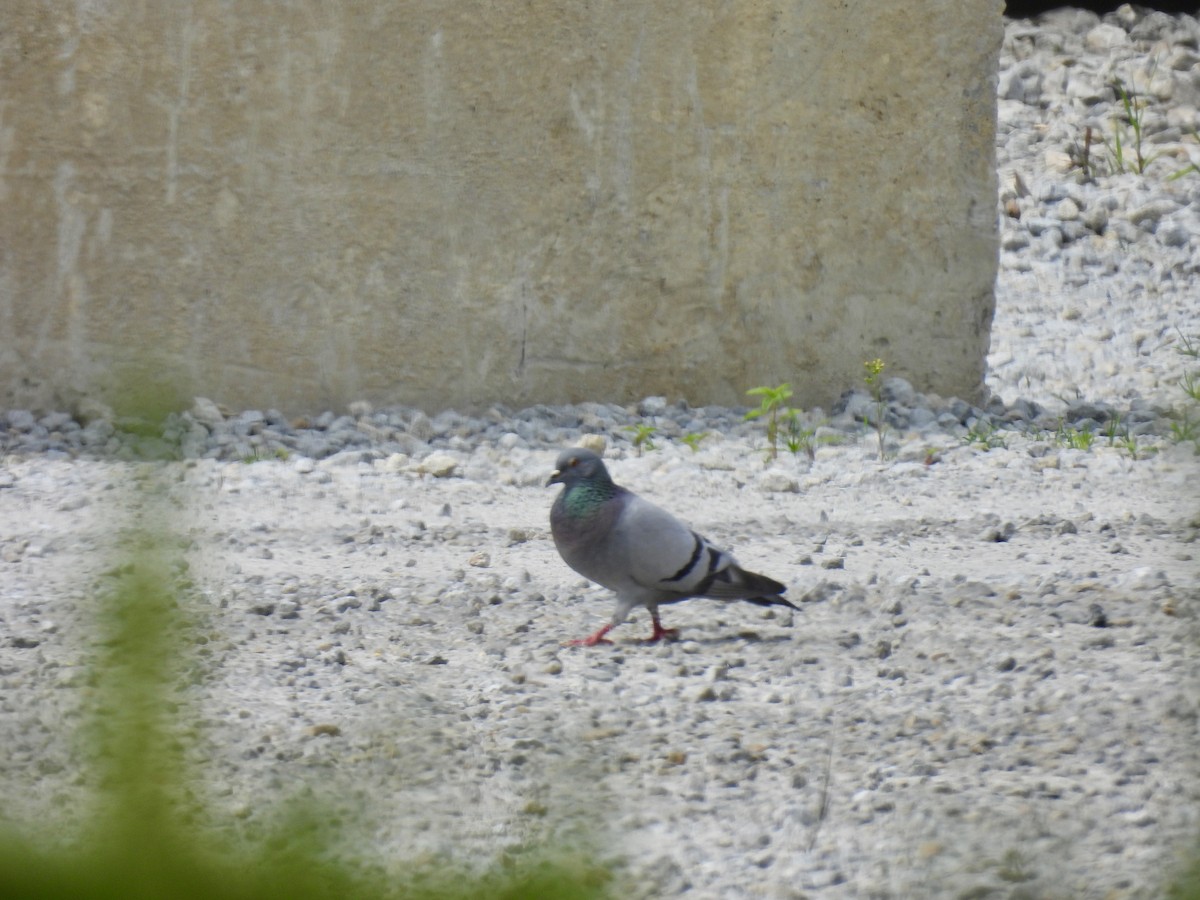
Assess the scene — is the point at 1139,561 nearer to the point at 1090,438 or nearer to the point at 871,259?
the point at 1090,438

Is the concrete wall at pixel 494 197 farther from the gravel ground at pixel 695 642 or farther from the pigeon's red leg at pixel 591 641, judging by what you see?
the pigeon's red leg at pixel 591 641

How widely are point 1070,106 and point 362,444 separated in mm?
5607

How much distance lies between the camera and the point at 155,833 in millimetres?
443

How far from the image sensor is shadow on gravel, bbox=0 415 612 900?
16.1 inches

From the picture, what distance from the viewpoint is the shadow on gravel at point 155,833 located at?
0.41 m

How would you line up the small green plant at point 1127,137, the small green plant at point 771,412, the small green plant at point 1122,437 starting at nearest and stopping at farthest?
the small green plant at point 1122,437
the small green plant at point 771,412
the small green plant at point 1127,137

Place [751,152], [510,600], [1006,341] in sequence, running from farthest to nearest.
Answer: [1006,341], [751,152], [510,600]

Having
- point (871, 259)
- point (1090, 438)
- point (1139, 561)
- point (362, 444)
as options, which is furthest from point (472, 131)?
point (1139, 561)

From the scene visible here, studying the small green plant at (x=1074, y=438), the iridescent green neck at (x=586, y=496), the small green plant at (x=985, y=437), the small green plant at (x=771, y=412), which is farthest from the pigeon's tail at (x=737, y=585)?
the small green plant at (x=1074, y=438)

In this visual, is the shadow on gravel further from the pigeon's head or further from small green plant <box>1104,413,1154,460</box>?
small green plant <box>1104,413,1154,460</box>

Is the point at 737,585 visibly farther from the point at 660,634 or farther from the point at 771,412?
the point at 771,412

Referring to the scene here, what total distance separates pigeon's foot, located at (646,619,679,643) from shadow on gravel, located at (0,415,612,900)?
277 cm

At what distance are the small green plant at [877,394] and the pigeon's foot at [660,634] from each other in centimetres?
210

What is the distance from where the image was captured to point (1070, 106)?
915 centimetres
